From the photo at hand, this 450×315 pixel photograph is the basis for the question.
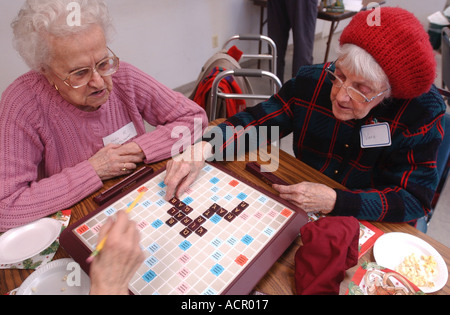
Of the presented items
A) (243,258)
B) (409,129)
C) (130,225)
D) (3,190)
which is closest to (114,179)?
(3,190)

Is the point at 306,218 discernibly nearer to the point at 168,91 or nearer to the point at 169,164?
the point at 169,164

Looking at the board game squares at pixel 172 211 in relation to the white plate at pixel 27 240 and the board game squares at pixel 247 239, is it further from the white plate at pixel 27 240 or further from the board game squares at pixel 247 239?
the white plate at pixel 27 240

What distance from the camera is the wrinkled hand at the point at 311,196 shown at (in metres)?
0.99

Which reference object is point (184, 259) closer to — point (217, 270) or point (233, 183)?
point (217, 270)

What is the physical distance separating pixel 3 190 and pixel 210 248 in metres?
0.71

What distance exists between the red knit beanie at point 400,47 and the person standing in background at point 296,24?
245 centimetres

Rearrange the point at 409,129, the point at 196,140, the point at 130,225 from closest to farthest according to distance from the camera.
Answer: the point at 130,225
the point at 409,129
the point at 196,140

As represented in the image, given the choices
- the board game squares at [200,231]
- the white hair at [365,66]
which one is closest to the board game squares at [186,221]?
the board game squares at [200,231]

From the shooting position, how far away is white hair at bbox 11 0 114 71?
95cm

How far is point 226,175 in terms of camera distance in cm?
106

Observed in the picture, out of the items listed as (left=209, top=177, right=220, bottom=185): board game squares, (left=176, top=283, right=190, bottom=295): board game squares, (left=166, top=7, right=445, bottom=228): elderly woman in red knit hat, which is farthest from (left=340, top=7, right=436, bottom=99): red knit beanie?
(left=176, top=283, right=190, bottom=295): board game squares

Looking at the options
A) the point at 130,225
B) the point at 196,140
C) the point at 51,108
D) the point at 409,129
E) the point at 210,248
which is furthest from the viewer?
the point at 196,140

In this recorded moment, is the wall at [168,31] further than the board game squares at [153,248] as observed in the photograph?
Yes

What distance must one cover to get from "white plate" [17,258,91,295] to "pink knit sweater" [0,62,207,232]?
Answer: 0.25 meters
